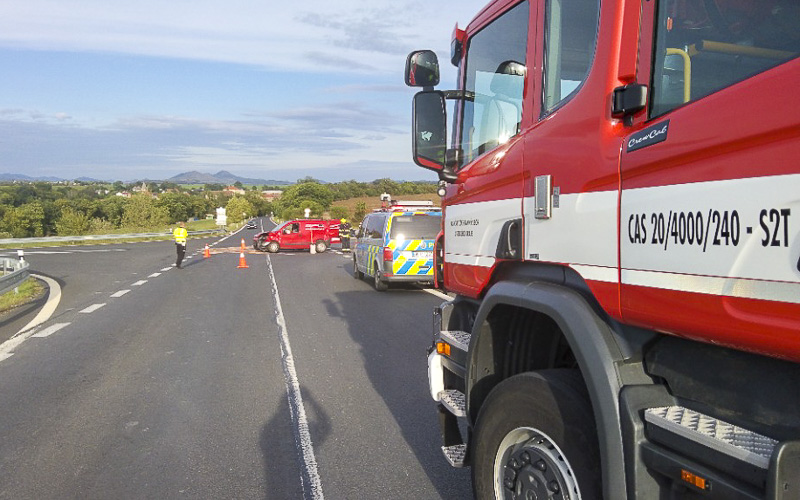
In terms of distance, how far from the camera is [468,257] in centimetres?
372

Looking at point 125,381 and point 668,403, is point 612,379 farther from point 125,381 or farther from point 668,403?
point 125,381

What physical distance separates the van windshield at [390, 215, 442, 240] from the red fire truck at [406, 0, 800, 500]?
11.7 m

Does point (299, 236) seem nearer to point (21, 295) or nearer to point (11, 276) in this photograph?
point (21, 295)

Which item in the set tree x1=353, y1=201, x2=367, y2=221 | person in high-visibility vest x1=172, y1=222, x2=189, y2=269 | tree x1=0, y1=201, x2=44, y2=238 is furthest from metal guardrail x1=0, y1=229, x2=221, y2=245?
tree x1=0, y1=201, x2=44, y2=238

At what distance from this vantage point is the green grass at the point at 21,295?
13173mm

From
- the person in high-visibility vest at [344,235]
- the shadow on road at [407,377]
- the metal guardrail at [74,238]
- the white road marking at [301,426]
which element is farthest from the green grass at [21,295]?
the metal guardrail at [74,238]

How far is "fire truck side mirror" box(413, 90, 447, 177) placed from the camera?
3.87 m

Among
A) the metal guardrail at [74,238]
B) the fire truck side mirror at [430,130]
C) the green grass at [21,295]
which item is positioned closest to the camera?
the fire truck side mirror at [430,130]

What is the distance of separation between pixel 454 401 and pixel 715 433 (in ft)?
6.30

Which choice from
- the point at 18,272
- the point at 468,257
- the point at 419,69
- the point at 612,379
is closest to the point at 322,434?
the point at 468,257

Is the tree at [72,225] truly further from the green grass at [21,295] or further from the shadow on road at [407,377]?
the shadow on road at [407,377]

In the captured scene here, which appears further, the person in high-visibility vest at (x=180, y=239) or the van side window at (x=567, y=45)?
the person in high-visibility vest at (x=180, y=239)

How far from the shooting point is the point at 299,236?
34219 mm

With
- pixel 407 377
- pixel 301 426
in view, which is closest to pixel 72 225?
pixel 407 377
